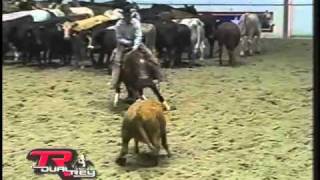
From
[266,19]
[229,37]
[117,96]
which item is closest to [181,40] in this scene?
[229,37]

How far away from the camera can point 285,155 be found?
2.91 m

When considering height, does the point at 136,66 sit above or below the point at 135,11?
below

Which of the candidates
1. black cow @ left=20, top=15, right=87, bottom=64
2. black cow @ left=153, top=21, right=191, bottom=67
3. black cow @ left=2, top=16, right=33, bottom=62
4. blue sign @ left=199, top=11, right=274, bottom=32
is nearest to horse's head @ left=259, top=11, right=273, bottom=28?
blue sign @ left=199, top=11, right=274, bottom=32

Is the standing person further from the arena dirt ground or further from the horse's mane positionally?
the arena dirt ground

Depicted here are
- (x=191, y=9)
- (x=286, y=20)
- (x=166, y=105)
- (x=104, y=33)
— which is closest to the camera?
(x=286, y=20)

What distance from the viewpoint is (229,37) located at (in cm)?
330

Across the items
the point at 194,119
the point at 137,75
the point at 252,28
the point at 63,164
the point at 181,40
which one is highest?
the point at 252,28

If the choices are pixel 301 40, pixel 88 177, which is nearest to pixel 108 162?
pixel 88 177

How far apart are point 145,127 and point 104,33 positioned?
769mm

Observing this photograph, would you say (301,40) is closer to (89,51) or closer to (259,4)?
(259,4)

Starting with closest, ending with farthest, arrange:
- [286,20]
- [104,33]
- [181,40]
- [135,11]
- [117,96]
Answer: [286,20] → [135,11] → [117,96] → [104,33] → [181,40]

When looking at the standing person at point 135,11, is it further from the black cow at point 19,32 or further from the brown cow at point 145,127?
the black cow at point 19,32

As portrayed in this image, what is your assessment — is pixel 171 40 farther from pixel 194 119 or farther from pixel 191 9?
pixel 191 9

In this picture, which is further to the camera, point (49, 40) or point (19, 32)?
point (49, 40)
